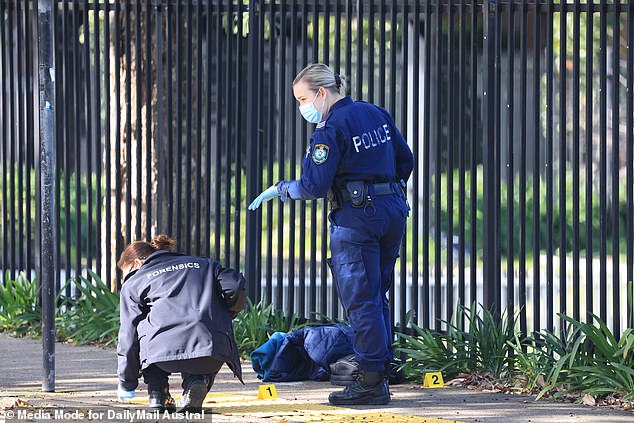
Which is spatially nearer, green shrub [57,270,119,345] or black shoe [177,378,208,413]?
black shoe [177,378,208,413]

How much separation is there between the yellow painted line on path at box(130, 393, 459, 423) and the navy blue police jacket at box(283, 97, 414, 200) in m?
1.11

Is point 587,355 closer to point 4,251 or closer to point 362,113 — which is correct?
point 362,113

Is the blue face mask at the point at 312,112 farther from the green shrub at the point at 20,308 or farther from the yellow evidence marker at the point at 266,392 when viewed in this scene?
the green shrub at the point at 20,308

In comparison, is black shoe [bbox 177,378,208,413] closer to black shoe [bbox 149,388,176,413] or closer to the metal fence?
black shoe [bbox 149,388,176,413]

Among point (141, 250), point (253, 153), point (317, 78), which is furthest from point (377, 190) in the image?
point (253, 153)

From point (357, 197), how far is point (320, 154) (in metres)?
0.31

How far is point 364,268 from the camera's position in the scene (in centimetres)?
589

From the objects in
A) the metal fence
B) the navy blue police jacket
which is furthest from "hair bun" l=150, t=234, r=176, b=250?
the metal fence

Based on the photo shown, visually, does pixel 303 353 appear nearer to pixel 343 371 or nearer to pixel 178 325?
pixel 343 371

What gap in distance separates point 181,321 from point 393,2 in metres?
3.06

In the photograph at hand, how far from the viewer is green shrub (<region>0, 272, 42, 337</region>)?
8.80 m

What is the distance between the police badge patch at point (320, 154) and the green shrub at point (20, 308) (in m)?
3.77

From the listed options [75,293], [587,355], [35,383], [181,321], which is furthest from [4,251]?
[587,355]

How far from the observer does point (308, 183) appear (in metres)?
5.77
